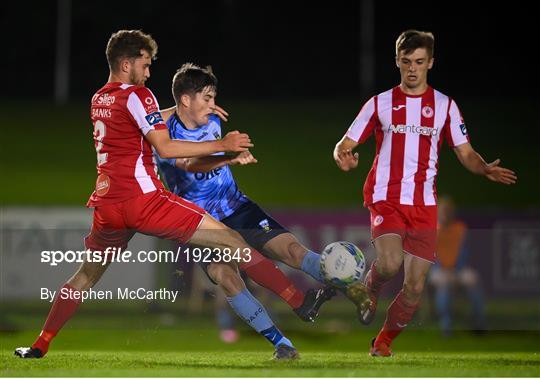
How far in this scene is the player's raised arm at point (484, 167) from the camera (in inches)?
268

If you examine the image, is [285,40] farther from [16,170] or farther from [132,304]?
[132,304]

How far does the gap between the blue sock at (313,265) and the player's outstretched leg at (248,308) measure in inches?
14.5

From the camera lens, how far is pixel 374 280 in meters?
7.01

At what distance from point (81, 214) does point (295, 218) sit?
2496 mm

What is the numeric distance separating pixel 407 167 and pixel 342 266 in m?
0.74

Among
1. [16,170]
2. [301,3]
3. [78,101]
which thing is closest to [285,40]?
[301,3]

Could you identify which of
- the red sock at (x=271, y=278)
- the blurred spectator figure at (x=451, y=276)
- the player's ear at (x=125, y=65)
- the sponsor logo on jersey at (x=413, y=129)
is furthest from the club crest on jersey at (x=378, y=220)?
the blurred spectator figure at (x=451, y=276)

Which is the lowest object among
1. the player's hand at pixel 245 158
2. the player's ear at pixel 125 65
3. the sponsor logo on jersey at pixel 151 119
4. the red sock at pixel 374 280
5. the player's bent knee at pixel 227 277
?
the red sock at pixel 374 280

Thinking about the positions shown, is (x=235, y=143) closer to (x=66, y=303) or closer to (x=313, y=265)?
(x=313, y=265)

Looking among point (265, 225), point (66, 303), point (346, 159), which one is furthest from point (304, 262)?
point (66, 303)

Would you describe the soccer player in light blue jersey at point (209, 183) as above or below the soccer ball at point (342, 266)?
above

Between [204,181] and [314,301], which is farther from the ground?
[204,181]

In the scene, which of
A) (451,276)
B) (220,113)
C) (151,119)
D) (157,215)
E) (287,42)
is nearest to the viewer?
(151,119)
